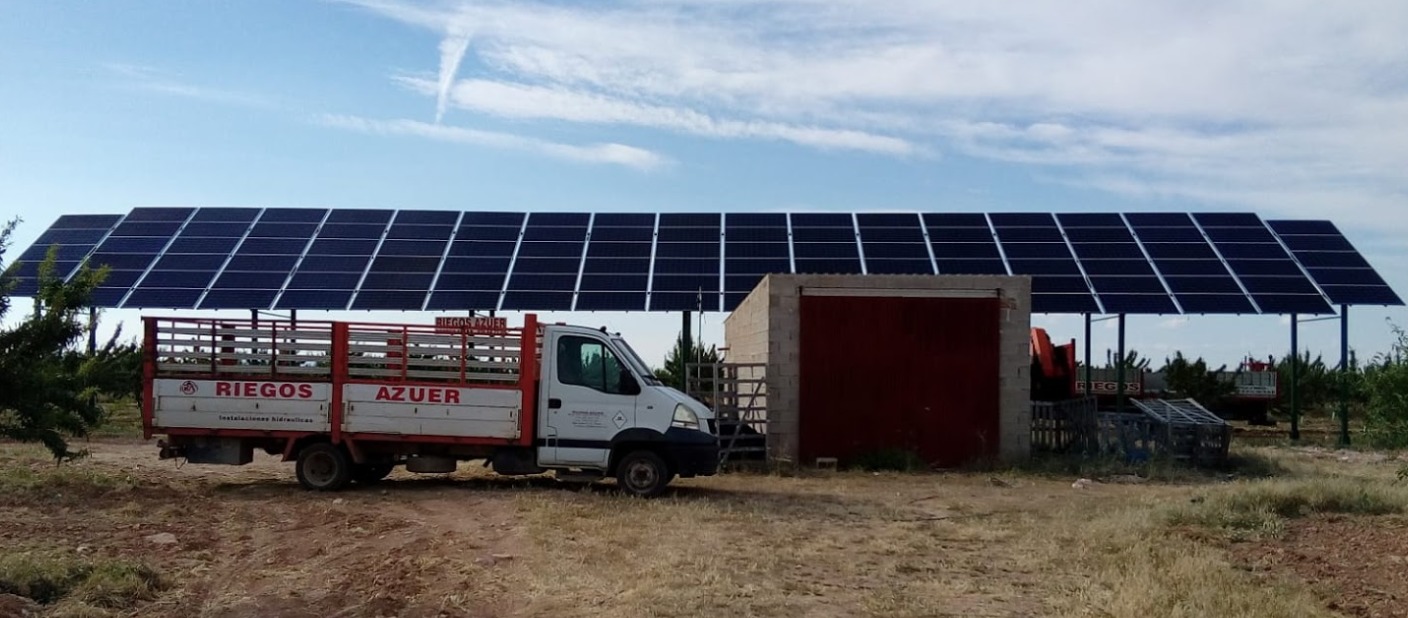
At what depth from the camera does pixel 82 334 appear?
1009 cm

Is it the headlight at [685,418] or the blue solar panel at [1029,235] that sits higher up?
the blue solar panel at [1029,235]

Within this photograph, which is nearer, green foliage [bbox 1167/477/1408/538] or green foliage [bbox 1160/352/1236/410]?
green foliage [bbox 1167/477/1408/538]

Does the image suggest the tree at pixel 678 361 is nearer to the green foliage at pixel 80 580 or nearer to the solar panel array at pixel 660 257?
the solar panel array at pixel 660 257

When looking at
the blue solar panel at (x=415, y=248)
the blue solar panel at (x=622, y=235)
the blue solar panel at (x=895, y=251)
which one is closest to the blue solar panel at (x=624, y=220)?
the blue solar panel at (x=622, y=235)

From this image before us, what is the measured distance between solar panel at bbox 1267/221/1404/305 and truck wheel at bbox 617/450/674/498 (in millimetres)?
17935

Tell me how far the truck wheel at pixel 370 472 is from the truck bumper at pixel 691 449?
3.83m

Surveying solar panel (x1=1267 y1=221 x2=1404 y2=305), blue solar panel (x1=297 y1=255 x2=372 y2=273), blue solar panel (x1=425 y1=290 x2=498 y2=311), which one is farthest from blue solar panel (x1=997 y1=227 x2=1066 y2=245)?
blue solar panel (x1=297 y1=255 x2=372 y2=273)

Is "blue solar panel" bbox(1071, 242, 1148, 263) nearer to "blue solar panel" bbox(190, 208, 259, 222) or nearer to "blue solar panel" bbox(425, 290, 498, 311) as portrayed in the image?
"blue solar panel" bbox(425, 290, 498, 311)

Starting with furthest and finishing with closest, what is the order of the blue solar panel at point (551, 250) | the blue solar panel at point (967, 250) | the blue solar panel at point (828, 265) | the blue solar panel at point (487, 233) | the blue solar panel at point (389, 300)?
the blue solar panel at point (487, 233) < the blue solar panel at point (551, 250) < the blue solar panel at point (967, 250) < the blue solar panel at point (828, 265) < the blue solar panel at point (389, 300)

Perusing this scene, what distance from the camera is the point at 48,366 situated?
35.9ft

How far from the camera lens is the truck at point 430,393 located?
47.8 feet

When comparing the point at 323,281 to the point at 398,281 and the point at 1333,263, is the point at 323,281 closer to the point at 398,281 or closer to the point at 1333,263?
the point at 398,281

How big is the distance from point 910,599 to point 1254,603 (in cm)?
229

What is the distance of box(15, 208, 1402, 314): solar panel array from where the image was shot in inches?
990
